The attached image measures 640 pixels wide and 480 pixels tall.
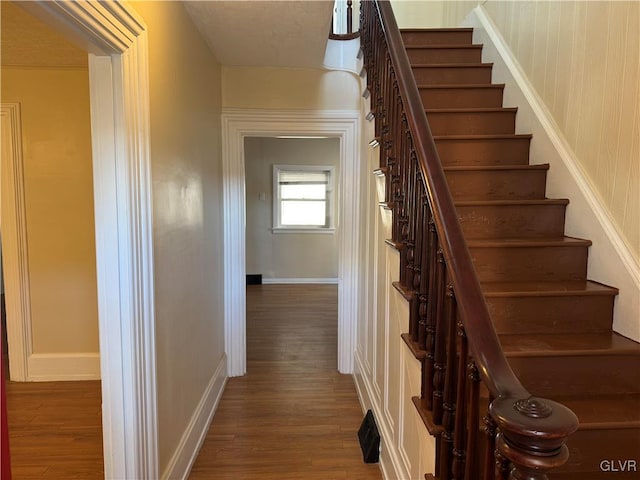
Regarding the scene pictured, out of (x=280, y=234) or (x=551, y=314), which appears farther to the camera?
(x=280, y=234)

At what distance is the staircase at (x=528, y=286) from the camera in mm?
1427

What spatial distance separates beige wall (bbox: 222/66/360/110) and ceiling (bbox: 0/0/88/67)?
3.39 ft

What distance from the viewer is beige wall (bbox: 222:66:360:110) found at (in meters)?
3.24

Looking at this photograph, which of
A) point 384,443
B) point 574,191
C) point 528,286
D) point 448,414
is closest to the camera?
point 448,414

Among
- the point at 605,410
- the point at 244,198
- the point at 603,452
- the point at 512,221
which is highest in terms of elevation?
the point at 244,198

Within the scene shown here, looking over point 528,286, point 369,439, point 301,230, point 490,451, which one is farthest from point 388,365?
point 301,230

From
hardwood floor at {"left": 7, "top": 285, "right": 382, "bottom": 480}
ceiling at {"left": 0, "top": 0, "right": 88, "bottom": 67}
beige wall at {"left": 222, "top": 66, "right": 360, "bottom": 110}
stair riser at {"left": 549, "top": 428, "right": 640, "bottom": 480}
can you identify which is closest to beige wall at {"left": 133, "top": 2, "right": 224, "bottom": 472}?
beige wall at {"left": 222, "top": 66, "right": 360, "bottom": 110}

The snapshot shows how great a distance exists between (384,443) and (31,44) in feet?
10.2

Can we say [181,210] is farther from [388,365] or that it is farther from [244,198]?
[388,365]

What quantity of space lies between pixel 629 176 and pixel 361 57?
2.02 meters

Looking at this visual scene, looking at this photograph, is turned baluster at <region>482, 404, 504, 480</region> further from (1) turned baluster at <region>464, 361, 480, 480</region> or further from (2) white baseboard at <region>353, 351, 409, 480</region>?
(2) white baseboard at <region>353, 351, 409, 480</region>

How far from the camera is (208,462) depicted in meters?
2.36

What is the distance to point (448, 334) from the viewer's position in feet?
3.97

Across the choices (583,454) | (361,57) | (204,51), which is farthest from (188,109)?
(583,454)
